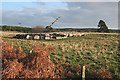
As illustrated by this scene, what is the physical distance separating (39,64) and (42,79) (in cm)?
137

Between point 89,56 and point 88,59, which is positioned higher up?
point 89,56

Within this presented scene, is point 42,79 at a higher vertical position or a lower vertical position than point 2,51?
lower

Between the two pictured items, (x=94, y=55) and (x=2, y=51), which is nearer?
(x=2, y=51)

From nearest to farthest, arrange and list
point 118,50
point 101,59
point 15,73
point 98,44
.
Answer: point 15,73 → point 101,59 → point 118,50 → point 98,44

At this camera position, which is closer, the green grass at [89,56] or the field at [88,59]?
the field at [88,59]

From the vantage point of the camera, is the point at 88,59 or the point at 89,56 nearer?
the point at 88,59

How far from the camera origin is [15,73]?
21.8m

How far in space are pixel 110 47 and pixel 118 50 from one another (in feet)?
7.31

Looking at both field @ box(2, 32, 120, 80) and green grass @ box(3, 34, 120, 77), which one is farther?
green grass @ box(3, 34, 120, 77)

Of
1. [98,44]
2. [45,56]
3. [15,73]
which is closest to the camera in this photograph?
[15,73]

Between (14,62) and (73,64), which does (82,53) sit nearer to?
(73,64)

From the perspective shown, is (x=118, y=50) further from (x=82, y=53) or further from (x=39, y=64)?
(x=39, y=64)

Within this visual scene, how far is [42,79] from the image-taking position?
21.8m


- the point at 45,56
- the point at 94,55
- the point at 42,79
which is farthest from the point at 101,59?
the point at 42,79
